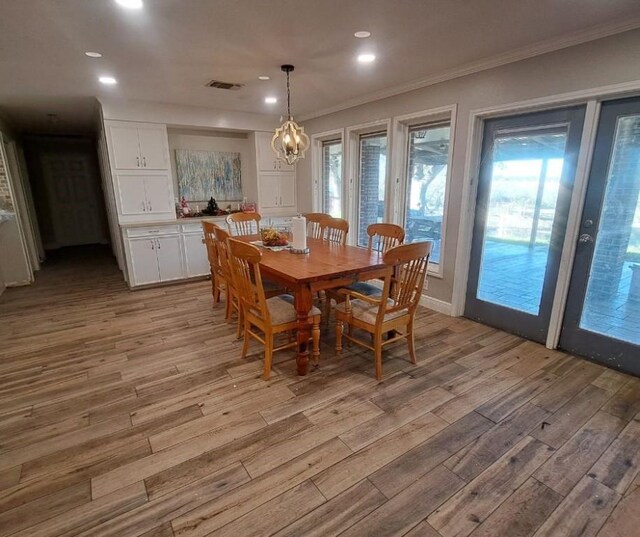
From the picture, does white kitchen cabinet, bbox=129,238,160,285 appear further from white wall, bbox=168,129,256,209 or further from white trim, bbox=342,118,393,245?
white trim, bbox=342,118,393,245

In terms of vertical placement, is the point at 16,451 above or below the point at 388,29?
below

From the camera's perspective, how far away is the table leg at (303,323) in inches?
96.3

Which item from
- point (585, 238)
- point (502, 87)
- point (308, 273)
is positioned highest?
point (502, 87)

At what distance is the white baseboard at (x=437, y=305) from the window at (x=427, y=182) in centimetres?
46

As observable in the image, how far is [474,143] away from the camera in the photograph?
130 inches

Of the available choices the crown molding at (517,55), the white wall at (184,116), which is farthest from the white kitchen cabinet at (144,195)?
the crown molding at (517,55)

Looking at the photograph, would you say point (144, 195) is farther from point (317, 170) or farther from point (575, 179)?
point (575, 179)

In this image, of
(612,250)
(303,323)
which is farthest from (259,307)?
(612,250)

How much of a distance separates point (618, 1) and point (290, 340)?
3.23m

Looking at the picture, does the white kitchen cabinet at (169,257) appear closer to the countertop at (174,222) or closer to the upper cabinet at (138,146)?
the countertop at (174,222)

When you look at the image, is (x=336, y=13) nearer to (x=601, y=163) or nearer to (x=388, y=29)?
(x=388, y=29)

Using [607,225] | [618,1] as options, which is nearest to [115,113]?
[618,1]

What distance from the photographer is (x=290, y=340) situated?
3.08 m

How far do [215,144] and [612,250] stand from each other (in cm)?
537
